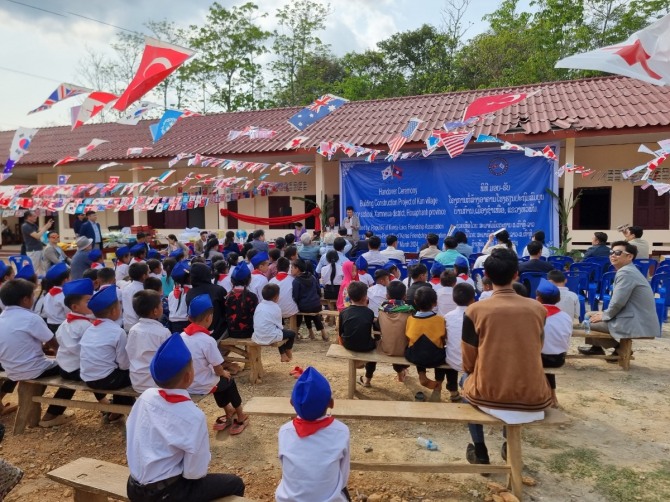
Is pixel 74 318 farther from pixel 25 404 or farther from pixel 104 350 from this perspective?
pixel 25 404

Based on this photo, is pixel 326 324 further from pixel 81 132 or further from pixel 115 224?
pixel 81 132

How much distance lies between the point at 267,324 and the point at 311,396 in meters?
2.55

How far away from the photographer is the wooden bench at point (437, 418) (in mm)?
2758

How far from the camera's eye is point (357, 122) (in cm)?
1316

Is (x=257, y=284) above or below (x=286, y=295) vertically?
above

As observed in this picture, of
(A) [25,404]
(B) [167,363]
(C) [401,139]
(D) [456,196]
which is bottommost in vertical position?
(A) [25,404]

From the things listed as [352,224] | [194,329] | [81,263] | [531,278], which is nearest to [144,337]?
[194,329]

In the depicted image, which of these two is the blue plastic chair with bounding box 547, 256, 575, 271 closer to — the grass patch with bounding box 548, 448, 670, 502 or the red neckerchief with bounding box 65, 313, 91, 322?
the grass patch with bounding box 548, 448, 670, 502

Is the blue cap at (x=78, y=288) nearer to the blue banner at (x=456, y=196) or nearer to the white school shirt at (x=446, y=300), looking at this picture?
the white school shirt at (x=446, y=300)

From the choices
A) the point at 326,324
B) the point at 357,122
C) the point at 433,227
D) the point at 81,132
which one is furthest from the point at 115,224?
the point at 326,324

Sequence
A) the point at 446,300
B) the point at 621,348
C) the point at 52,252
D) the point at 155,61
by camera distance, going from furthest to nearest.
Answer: the point at 52,252 → the point at 155,61 → the point at 621,348 → the point at 446,300

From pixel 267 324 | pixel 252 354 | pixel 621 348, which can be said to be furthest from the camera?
pixel 621 348

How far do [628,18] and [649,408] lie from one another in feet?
71.8

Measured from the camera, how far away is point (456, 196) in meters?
11.1
